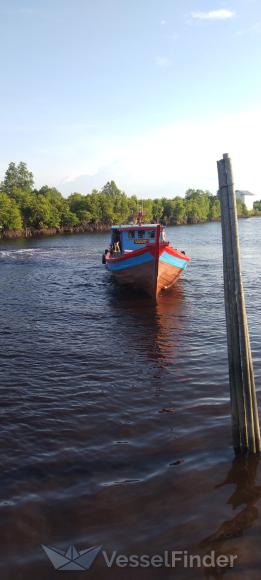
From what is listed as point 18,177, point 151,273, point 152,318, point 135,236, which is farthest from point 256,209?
point 152,318

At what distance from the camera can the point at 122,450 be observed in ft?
24.4

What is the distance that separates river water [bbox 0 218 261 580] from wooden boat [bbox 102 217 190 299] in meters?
4.66

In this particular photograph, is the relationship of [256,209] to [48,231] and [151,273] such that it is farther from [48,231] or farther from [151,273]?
[151,273]

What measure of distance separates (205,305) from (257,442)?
504 inches

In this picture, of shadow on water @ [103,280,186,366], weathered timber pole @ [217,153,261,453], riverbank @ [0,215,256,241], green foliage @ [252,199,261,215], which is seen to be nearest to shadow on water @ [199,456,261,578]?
weathered timber pole @ [217,153,261,453]

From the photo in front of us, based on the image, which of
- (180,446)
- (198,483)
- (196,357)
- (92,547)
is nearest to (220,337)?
(196,357)

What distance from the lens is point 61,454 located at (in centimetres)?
740

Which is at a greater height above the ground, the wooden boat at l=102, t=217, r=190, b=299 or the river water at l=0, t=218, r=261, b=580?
the wooden boat at l=102, t=217, r=190, b=299

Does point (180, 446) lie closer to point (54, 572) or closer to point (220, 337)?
point (54, 572)

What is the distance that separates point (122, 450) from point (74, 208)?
97927 mm

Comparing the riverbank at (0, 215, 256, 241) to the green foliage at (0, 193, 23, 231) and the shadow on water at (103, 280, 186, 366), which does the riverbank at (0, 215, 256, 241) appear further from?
the shadow on water at (103, 280, 186, 366)

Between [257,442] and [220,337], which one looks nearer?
[257,442]

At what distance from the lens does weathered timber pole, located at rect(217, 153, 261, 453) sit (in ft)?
20.8

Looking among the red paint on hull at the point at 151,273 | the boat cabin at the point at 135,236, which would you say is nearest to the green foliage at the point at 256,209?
the boat cabin at the point at 135,236
